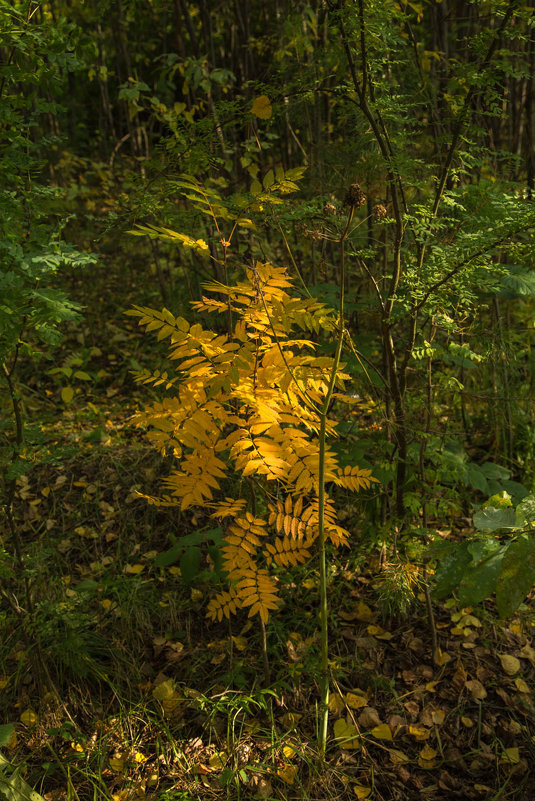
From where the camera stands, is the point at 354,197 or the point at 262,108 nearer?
the point at 354,197

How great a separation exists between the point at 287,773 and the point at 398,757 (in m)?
0.39

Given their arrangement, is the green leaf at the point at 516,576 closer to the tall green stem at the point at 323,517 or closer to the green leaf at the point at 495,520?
the green leaf at the point at 495,520

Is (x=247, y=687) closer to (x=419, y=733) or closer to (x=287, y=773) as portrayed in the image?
(x=287, y=773)

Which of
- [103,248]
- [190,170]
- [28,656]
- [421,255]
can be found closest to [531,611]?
[421,255]

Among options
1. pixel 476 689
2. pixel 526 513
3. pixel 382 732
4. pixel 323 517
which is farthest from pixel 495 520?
pixel 476 689

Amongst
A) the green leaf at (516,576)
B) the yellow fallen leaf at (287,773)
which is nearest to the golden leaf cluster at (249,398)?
the yellow fallen leaf at (287,773)

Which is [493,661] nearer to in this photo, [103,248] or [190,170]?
[190,170]

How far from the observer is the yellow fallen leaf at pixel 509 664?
6.97 ft

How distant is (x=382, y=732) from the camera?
75.6 inches

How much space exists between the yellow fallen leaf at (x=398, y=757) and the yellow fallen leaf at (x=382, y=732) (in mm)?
43

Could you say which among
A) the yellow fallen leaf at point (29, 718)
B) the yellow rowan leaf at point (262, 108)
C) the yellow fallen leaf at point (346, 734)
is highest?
the yellow rowan leaf at point (262, 108)

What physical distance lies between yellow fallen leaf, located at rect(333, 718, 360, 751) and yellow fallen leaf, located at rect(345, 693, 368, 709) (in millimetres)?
67

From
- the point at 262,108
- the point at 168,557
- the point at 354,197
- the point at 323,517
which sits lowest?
the point at 168,557

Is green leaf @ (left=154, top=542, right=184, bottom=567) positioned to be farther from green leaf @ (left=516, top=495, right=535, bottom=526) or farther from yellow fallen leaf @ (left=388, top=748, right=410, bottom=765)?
green leaf @ (left=516, top=495, right=535, bottom=526)
